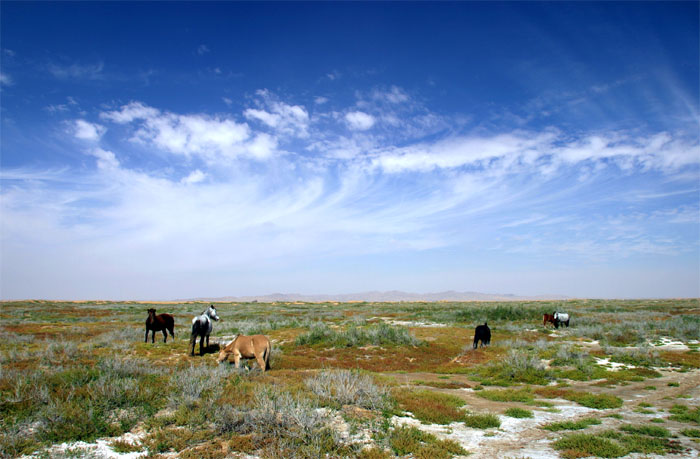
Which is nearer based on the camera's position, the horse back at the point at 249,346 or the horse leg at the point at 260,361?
the horse leg at the point at 260,361

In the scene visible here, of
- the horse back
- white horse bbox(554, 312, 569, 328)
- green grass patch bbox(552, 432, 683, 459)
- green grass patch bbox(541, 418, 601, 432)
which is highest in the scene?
the horse back

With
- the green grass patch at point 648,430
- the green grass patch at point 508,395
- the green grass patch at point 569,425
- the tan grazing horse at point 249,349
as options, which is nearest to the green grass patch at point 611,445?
the green grass patch at point 648,430

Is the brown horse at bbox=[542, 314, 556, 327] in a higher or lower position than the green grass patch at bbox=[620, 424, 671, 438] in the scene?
lower

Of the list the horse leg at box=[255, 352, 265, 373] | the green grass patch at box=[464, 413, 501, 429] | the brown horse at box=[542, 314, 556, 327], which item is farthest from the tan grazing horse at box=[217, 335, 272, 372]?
the brown horse at box=[542, 314, 556, 327]

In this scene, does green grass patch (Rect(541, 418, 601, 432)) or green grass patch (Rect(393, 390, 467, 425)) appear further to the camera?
green grass patch (Rect(393, 390, 467, 425))

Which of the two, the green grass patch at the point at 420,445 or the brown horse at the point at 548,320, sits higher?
the green grass patch at the point at 420,445

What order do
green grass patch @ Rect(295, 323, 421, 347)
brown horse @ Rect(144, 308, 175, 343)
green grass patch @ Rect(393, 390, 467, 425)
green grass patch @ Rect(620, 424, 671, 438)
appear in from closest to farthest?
green grass patch @ Rect(620, 424, 671, 438)
green grass patch @ Rect(393, 390, 467, 425)
brown horse @ Rect(144, 308, 175, 343)
green grass patch @ Rect(295, 323, 421, 347)

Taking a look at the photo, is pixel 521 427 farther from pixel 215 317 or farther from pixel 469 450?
pixel 215 317

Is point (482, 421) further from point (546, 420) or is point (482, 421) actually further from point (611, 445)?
point (611, 445)

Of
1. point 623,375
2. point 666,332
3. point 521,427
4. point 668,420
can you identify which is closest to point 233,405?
point 521,427

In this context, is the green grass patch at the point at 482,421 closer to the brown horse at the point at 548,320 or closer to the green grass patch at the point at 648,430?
the green grass patch at the point at 648,430

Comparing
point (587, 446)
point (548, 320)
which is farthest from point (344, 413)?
point (548, 320)

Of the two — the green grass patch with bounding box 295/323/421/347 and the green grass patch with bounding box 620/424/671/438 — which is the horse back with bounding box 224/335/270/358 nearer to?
the green grass patch with bounding box 620/424/671/438

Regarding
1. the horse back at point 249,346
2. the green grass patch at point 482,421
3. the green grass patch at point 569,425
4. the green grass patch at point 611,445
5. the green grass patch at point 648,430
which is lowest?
the green grass patch at point 569,425
